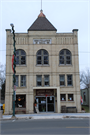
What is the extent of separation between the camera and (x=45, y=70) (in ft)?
74.6

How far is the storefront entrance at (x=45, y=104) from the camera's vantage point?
22359 millimetres

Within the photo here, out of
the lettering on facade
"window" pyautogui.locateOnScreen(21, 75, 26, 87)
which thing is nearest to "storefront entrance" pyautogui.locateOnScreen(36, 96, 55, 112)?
the lettering on facade

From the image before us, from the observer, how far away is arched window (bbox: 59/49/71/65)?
23231 millimetres

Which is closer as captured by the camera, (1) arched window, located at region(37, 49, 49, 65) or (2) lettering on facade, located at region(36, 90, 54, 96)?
(2) lettering on facade, located at region(36, 90, 54, 96)

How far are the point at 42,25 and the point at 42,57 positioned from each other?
4621mm

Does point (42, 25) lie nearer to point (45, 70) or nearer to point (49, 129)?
point (45, 70)

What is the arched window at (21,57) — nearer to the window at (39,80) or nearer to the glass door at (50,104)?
the window at (39,80)

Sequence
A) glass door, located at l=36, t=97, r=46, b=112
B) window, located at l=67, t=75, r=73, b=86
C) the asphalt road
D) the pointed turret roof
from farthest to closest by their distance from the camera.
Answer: the pointed turret roof, window, located at l=67, t=75, r=73, b=86, glass door, located at l=36, t=97, r=46, b=112, the asphalt road

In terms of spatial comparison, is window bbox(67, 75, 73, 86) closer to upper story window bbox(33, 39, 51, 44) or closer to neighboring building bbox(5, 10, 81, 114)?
neighboring building bbox(5, 10, 81, 114)

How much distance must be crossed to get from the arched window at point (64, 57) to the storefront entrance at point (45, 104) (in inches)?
197

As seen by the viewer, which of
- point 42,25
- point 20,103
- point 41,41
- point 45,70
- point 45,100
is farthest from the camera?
point 42,25

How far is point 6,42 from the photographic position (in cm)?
2306

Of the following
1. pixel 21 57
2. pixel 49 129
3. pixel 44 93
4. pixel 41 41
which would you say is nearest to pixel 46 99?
pixel 44 93

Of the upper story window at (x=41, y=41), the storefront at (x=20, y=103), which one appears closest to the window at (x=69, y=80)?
the upper story window at (x=41, y=41)
